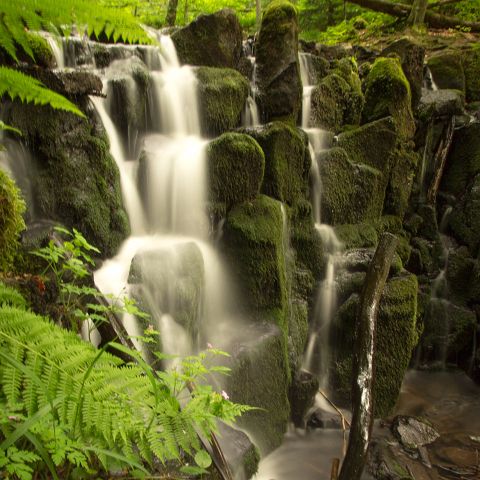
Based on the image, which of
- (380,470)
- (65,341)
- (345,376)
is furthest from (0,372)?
(345,376)

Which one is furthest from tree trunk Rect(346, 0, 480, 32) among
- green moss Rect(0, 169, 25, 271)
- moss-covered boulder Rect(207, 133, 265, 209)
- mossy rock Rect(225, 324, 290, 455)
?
green moss Rect(0, 169, 25, 271)

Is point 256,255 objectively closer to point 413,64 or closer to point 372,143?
point 372,143

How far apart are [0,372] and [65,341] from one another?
0.21 meters

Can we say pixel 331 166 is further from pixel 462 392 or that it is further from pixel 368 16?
pixel 368 16

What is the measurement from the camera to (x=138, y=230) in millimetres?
5184

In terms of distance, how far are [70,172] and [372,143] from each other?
5299 mm

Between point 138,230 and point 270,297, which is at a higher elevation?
point 138,230

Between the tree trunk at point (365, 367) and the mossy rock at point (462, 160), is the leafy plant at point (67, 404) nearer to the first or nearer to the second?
the tree trunk at point (365, 367)

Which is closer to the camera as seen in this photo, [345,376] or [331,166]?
[345,376]

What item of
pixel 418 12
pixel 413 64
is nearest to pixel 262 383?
pixel 413 64

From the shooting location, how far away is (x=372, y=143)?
23.9 ft

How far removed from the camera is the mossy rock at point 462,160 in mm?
8320

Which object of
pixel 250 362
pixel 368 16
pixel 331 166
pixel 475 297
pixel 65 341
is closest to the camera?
pixel 65 341

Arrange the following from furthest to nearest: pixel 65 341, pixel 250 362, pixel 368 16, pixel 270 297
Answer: pixel 368 16, pixel 270 297, pixel 250 362, pixel 65 341
